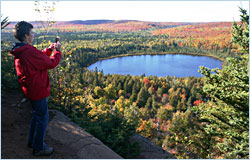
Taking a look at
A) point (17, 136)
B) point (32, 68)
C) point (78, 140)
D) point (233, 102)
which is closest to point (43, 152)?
point (17, 136)

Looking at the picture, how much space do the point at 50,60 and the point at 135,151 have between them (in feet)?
14.7

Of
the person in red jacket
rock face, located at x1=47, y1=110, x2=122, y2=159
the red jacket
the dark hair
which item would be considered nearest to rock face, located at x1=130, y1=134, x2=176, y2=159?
rock face, located at x1=47, y1=110, x2=122, y2=159

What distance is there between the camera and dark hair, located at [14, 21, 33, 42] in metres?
2.89

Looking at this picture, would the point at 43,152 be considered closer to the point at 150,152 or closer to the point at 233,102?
the point at 150,152

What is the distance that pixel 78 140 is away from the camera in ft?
15.0

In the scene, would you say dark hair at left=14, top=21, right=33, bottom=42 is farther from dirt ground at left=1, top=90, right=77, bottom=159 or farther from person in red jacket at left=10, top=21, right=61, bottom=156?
dirt ground at left=1, top=90, right=77, bottom=159

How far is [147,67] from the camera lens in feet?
474

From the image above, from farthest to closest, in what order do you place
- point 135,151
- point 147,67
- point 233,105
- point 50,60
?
point 147,67, point 233,105, point 135,151, point 50,60

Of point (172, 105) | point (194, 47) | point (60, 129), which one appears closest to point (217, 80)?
point (60, 129)

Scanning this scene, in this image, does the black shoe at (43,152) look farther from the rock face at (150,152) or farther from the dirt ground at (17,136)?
the rock face at (150,152)

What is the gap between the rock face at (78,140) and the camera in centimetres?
423

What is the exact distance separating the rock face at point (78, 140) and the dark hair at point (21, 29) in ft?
8.40

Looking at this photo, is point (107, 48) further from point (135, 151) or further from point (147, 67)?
point (135, 151)

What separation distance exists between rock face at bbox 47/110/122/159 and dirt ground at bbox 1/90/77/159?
172 mm
